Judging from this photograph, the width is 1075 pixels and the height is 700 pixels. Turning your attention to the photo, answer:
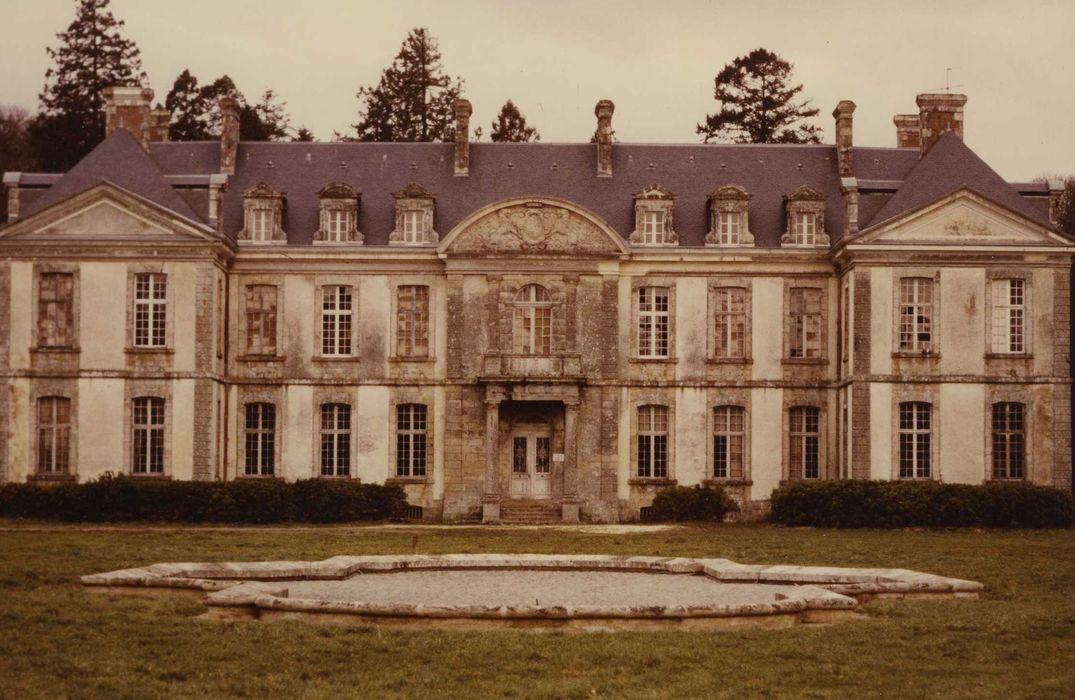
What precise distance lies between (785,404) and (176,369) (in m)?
15.2

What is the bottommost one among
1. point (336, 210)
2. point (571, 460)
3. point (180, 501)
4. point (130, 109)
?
point (180, 501)

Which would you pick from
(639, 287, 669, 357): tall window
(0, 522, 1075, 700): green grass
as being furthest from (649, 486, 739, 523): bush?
(0, 522, 1075, 700): green grass

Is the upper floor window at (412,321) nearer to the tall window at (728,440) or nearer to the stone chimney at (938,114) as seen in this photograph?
the tall window at (728,440)

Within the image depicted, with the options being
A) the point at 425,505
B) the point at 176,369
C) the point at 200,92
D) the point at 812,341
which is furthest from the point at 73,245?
the point at 200,92

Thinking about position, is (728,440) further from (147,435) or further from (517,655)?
(517,655)

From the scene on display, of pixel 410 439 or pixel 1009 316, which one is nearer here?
pixel 1009 316

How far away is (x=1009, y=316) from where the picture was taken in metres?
39.9

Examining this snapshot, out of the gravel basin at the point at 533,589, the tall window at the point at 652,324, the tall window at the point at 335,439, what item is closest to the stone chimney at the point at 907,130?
the tall window at the point at 652,324

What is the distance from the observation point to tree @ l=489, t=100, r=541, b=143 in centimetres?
6600

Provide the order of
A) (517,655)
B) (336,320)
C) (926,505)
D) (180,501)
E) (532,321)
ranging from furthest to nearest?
(336,320), (532,321), (180,501), (926,505), (517,655)

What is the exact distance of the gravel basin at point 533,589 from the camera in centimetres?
1739

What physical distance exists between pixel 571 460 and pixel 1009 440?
10.6 meters

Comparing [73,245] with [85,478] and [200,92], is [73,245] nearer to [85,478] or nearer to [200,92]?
[85,478]

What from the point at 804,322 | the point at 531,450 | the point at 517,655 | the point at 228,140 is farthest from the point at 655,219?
the point at 517,655
